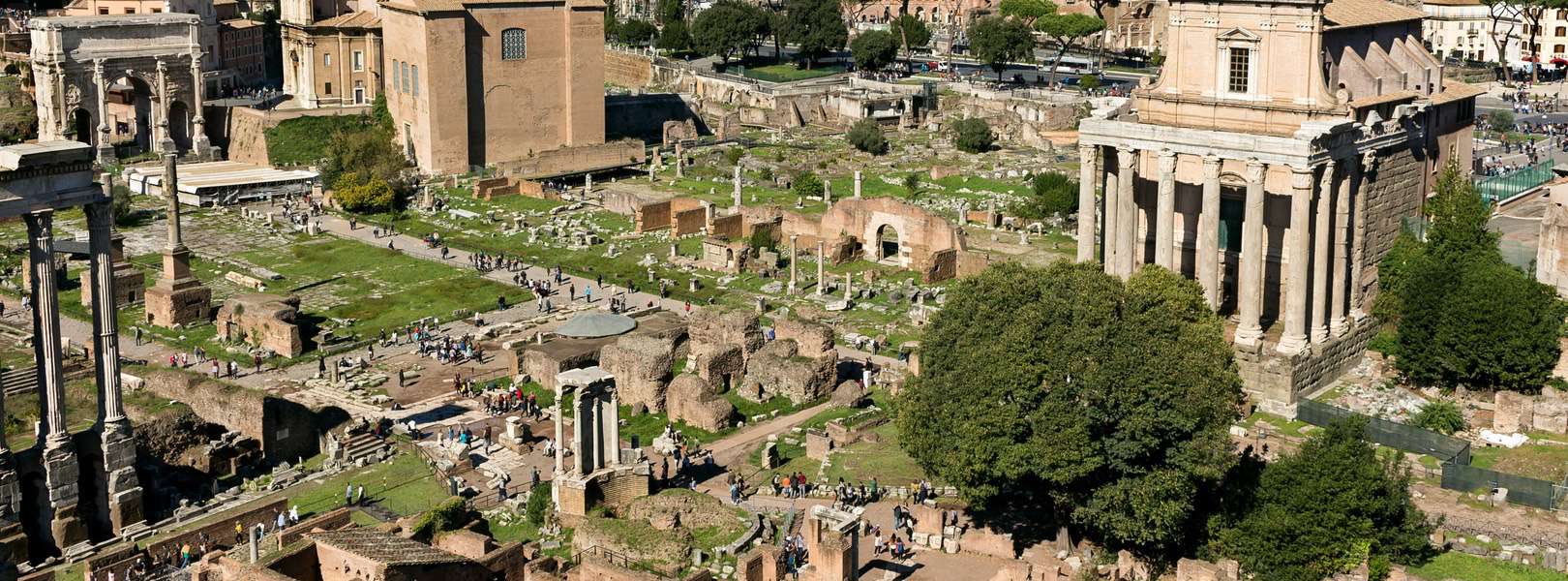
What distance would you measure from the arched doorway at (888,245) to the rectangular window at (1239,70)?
68.0ft

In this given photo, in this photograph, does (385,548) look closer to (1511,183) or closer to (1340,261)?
(1340,261)

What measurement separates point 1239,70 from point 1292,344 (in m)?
8.02

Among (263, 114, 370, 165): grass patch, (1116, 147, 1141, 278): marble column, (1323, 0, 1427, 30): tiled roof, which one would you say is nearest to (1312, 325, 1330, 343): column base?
A: (1116, 147, 1141, 278): marble column

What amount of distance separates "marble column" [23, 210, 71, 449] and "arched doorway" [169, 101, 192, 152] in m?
58.0

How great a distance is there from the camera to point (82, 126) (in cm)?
9700

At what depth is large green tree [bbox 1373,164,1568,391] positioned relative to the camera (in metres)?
51.3

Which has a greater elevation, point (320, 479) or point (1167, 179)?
point (1167, 179)

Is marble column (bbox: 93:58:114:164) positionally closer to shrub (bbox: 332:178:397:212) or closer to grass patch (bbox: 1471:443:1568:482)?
shrub (bbox: 332:178:397:212)

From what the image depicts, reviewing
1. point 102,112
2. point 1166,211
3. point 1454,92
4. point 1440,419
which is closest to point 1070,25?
point 102,112

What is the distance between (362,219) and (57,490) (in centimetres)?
3978

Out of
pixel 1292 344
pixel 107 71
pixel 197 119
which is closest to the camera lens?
pixel 1292 344

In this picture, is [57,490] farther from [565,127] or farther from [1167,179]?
[565,127]

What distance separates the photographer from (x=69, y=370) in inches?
2221

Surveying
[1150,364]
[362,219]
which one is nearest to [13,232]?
[362,219]
